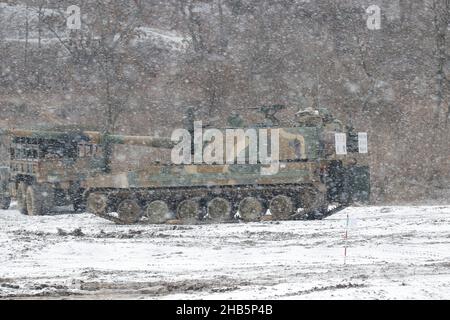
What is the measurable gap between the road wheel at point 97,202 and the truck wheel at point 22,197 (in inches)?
157

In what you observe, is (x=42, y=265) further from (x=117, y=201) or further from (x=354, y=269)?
(x=117, y=201)

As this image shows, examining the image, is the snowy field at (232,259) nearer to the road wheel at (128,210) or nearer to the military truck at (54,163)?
the road wheel at (128,210)

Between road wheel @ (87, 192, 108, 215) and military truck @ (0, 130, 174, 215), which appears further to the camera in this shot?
military truck @ (0, 130, 174, 215)

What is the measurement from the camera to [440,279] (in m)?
13.4

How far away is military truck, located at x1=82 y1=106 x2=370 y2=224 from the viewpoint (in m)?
24.7

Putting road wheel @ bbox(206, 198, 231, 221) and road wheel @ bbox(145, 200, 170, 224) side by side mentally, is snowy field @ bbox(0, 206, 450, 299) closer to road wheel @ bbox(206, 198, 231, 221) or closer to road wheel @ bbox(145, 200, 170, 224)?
road wheel @ bbox(145, 200, 170, 224)

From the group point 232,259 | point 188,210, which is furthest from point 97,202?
point 232,259

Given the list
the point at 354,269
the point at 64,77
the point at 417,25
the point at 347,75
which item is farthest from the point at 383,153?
the point at 354,269

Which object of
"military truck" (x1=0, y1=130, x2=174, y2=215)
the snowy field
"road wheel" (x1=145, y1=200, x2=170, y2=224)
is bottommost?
the snowy field

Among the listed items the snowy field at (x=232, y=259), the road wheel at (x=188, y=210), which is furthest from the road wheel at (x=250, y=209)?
the road wheel at (x=188, y=210)

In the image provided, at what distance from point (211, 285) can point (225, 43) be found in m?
32.0

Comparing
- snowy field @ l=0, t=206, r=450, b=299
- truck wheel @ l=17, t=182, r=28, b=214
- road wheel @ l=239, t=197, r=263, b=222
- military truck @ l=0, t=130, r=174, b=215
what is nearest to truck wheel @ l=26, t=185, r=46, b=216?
military truck @ l=0, t=130, r=174, b=215

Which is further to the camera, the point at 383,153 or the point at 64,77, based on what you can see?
the point at 64,77

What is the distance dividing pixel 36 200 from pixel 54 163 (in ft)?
3.91
